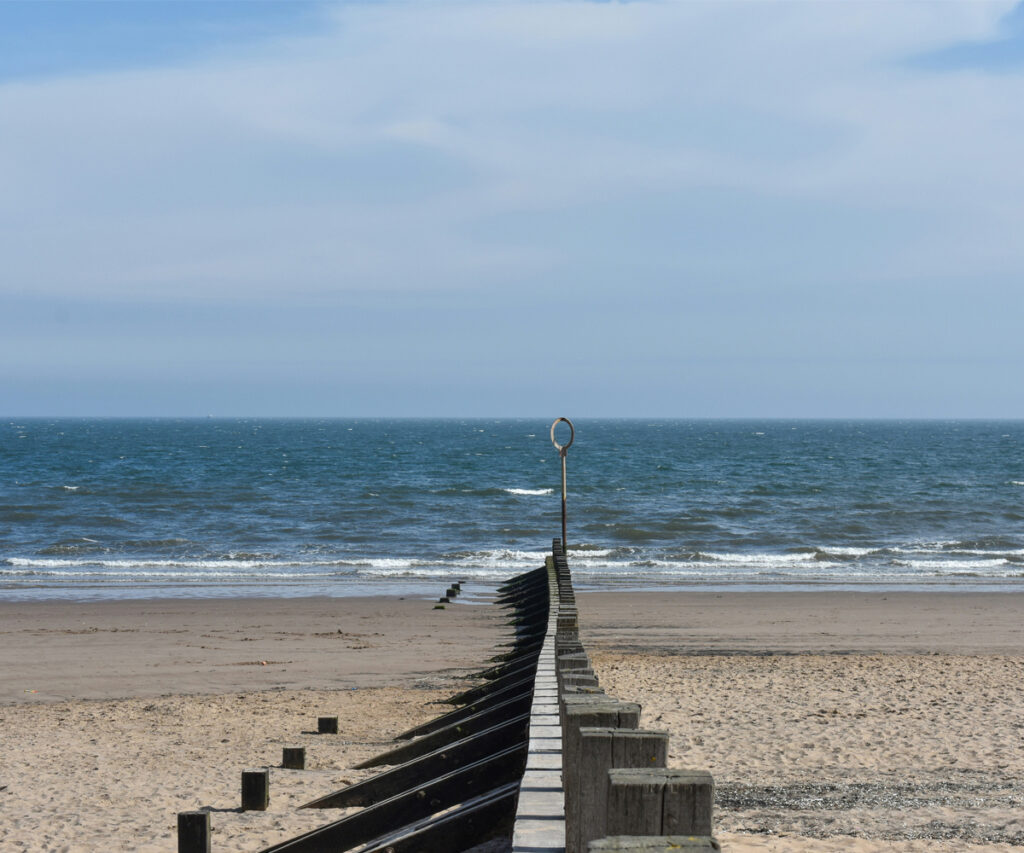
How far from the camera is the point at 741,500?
4772 cm

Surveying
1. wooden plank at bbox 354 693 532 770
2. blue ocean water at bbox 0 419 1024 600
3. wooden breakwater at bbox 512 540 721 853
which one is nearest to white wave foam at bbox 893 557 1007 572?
blue ocean water at bbox 0 419 1024 600

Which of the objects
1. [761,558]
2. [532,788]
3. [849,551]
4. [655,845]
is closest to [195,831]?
[532,788]

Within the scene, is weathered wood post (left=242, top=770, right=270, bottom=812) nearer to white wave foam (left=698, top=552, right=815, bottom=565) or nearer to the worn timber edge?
the worn timber edge

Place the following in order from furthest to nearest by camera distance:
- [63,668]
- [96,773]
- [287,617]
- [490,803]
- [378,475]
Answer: [378,475] → [287,617] → [63,668] → [96,773] → [490,803]

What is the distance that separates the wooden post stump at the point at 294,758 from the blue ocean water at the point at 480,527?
1514 centimetres

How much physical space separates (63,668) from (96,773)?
6.41 meters

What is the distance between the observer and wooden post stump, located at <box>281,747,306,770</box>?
8.54 metres

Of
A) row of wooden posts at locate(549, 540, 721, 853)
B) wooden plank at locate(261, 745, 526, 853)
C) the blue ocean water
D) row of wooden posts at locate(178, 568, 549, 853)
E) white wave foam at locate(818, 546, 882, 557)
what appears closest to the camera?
row of wooden posts at locate(549, 540, 721, 853)

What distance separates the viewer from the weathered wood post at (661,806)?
220 centimetres

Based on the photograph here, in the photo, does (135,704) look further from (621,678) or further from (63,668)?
(621,678)

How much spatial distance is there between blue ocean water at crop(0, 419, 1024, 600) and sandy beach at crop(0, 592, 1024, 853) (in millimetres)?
5020

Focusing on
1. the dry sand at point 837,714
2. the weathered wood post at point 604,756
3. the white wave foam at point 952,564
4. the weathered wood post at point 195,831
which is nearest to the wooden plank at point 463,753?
the weathered wood post at point 195,831

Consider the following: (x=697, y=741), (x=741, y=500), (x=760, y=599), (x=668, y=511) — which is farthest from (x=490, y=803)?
(x=741, y=500)

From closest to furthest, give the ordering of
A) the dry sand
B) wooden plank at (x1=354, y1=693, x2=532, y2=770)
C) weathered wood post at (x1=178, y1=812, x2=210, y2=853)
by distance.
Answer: weathered wood post at (x1=178, y1=812, x2=210, y2=853) < wooden plank at (x1=354, y1=693, x2=532, y2=770) < the dry sand
